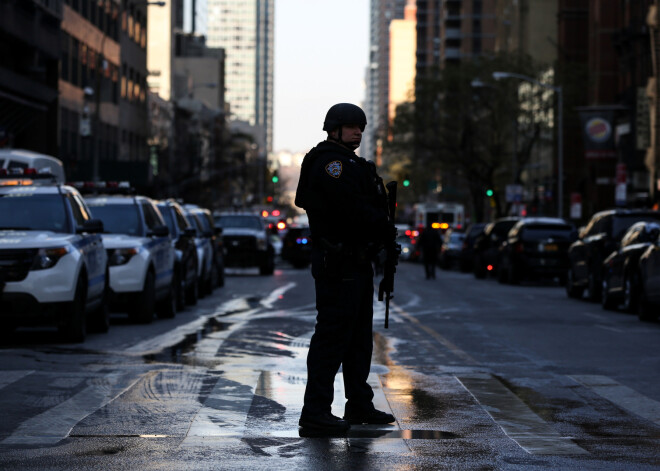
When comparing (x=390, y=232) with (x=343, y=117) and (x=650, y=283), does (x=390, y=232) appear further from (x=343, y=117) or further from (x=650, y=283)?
(x=650, y=283)

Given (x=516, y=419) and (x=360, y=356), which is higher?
(x=360, y=356)

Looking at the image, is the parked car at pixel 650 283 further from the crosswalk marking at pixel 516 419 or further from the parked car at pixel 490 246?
the parked car at pixel 490 246

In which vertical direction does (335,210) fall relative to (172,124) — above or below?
below

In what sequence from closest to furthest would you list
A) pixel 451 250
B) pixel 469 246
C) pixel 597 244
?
pixel 597 244, pixel 469 246, pixel 451 250

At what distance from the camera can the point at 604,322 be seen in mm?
20969

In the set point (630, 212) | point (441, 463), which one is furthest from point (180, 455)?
point (630, 212)

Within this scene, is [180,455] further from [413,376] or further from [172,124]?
[172,124]

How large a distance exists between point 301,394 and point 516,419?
6.23ft

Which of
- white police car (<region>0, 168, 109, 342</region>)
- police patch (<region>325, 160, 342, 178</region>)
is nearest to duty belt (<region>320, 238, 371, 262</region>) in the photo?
police patch (<region>325, 160, 342, 178</region>)

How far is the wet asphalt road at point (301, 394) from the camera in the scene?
773 centimetres

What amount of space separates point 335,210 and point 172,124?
103 meters

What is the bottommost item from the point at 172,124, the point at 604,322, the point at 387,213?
the point at 604,322

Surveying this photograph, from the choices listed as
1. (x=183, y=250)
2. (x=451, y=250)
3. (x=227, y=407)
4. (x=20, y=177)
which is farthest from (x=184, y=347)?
(x=451, y=250)

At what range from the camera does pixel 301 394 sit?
10.6 meters
